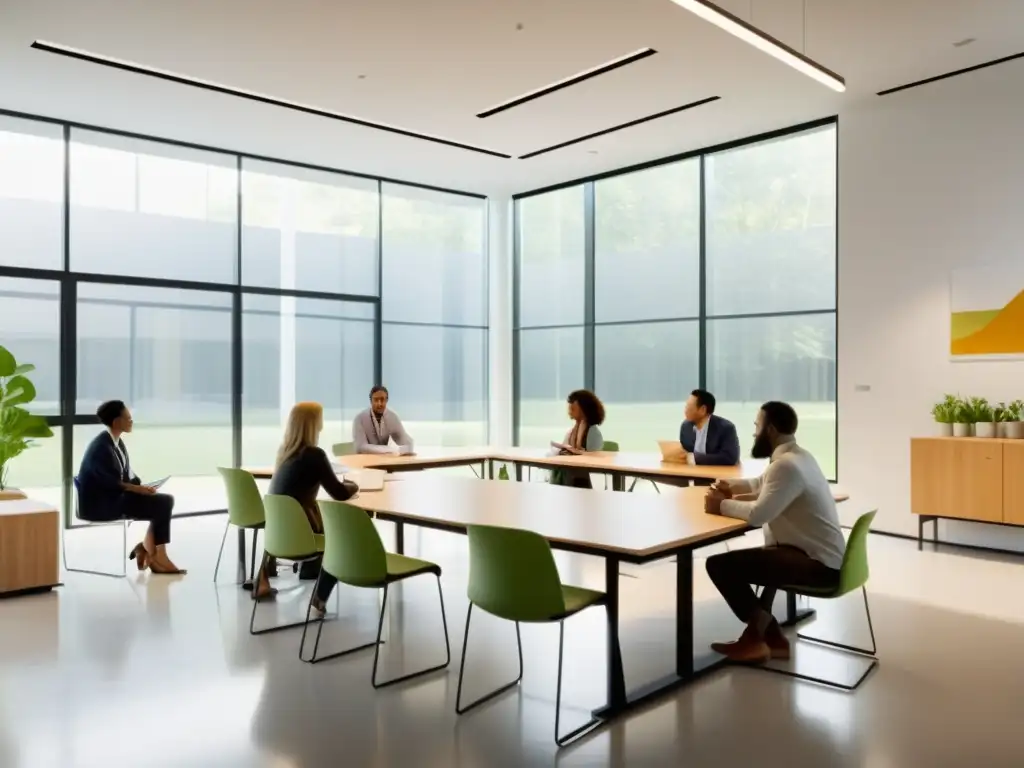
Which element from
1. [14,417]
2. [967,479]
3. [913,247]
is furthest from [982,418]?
[14,417]

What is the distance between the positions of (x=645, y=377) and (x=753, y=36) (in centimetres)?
521

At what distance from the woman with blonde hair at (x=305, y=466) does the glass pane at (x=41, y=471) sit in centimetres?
398

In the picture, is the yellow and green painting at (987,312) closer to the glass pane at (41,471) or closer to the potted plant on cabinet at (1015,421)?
the potted plant on cabinet at (1015,421)

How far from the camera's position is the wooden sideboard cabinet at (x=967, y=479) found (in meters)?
5.88

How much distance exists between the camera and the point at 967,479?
6141mm

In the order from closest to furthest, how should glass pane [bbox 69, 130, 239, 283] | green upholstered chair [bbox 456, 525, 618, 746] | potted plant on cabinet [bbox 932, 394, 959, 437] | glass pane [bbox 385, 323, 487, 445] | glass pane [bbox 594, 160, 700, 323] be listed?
green upholstered chair [bbox 456, 525, 618, 746] < potted plant on cabinet [bbox 932, 394, 959, 437] < glass pane [bbox 69, 130, 239, 283] < glass pane [bbox 594, 160, 700, 323] < glass pane [bbox 385, 323, 487, 445]

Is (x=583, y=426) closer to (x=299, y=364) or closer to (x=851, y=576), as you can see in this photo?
(x=851, y=576)

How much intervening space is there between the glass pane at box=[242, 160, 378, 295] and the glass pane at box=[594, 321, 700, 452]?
2879mm

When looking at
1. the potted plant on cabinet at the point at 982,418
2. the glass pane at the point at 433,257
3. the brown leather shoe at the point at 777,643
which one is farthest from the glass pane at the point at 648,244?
the brown leather shoe at the point at 777,643

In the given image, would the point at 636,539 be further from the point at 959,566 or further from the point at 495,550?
the point at 959,566

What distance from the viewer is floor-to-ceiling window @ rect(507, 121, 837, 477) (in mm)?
7723

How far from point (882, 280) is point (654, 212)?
2.77 m

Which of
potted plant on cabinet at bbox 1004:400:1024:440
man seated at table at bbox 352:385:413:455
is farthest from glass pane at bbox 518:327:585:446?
potted plant on cabinet at bbox 1004:400:1024:440

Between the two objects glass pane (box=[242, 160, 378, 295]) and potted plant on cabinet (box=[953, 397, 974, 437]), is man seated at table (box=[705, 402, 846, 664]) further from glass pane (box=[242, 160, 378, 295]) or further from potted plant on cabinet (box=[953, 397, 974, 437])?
glass pane (box=[242, 160, 378, 295])
